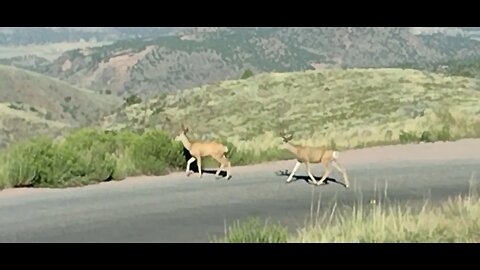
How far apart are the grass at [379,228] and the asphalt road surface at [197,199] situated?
0.41 meters

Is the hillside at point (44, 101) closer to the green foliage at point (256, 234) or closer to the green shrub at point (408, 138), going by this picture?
the green shrub at point (408, 138)

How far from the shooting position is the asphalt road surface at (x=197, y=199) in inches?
414

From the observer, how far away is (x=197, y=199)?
1239cm

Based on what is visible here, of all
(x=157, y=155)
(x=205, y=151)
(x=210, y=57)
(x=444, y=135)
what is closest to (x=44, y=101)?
(x=210, y=57)

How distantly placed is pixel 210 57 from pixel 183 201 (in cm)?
4833

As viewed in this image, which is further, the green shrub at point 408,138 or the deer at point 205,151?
the green shrub at point 408,138

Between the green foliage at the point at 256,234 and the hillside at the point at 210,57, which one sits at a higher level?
the hillside at the point at 210,57

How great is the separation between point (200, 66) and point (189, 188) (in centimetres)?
4605

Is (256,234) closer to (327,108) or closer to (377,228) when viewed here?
(377,228)

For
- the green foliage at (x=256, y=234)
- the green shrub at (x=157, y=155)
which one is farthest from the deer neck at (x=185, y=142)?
the green foliage at (x=256, y=234)

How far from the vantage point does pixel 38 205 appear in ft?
39.5

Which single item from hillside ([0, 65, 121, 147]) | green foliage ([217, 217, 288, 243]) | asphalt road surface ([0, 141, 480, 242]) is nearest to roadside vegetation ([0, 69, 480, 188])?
asphalt road surface ([0, 141, 480, 242])

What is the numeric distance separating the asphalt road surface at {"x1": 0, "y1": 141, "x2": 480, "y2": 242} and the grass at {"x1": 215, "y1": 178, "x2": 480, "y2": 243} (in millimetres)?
411

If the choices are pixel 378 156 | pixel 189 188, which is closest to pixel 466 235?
pixel 189 188
